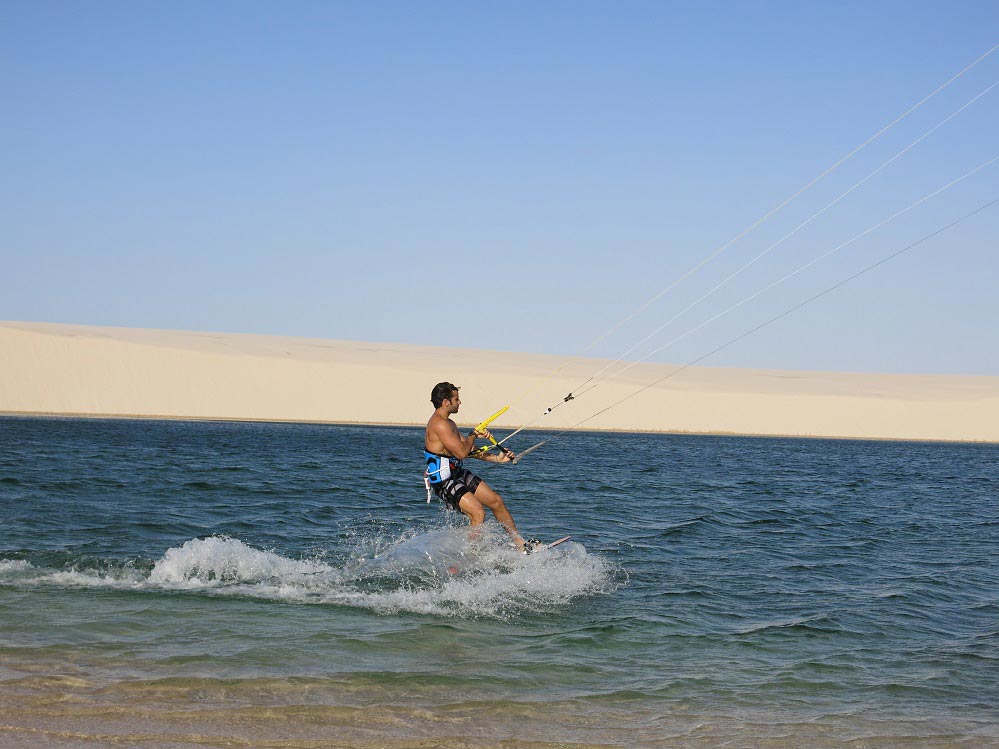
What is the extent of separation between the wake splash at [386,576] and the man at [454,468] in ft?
1.18

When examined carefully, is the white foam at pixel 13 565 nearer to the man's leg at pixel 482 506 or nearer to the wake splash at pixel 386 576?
the wake splash at pixel 386 576

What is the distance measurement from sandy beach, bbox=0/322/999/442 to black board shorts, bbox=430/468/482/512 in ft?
176

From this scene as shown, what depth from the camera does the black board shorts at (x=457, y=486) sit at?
1227 centimetres

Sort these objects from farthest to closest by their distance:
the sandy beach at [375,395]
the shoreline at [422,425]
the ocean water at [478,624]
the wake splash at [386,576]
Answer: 1. the sandy beach at [375,395]
2. the shoreline at [422,425]
3. the wake splash at [386,576]
4. the ocean water at [478,624]

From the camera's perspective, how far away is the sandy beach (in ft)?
241

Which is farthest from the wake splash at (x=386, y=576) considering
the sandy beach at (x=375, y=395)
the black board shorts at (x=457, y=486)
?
the sandy beach at (x=375, y=395)

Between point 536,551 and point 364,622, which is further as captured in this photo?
point 536,551

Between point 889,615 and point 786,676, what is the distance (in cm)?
320

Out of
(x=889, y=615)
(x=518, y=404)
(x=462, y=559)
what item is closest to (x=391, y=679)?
(x=462, y=559)

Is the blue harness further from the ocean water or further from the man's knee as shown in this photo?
the ocean water

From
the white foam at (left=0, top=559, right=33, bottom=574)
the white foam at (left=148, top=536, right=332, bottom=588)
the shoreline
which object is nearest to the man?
the white foam at (left=148, top=536, right=332, bottom=588)

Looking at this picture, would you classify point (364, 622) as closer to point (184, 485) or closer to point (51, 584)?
point (51, 584)

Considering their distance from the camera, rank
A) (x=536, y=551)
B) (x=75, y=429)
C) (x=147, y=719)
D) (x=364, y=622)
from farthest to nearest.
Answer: (x=75, y=429), (x=536, y=551), (x=364, y=622), (x=147, y=719)

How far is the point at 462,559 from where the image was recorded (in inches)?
483
